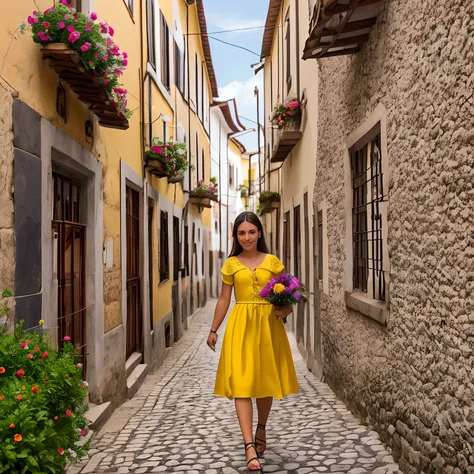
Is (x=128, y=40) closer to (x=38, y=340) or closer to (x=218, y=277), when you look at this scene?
(x=38, y=340)

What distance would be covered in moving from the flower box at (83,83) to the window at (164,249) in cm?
561

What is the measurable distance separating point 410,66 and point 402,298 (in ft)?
5.07

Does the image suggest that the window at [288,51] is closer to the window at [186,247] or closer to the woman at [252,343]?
the window at [186,247]

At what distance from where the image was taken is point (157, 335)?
1105cm

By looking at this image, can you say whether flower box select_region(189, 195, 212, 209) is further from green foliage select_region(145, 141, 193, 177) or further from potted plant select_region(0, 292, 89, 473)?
potted plant select_region(0, 292, 89, 473)

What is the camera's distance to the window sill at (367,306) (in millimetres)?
4898

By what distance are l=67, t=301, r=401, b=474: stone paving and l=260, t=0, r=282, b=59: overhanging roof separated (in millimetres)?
9428

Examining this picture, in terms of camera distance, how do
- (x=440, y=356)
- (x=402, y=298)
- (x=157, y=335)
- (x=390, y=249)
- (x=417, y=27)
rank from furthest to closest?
(x=157, y=335), (x=390, y=249), (x=402, y=298), (x=417, y=27), (x=440, y=356)

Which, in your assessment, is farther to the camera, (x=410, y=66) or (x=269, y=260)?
(x=269, y=260)


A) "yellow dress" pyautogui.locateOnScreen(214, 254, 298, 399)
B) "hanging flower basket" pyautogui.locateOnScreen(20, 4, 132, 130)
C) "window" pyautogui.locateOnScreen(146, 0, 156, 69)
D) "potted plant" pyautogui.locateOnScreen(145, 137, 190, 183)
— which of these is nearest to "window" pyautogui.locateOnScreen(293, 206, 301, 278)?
"potted plant" pyautogui.locateOnScreen(145, 137, 190, 183)

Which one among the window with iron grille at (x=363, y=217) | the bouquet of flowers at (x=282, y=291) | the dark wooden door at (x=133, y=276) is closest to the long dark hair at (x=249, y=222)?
the bouquet of flowers at (x=282, y=291)

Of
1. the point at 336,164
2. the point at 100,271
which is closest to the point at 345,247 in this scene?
the point at 336,164

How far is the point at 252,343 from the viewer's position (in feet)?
15.2

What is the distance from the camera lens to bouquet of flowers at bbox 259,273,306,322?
4488mm
